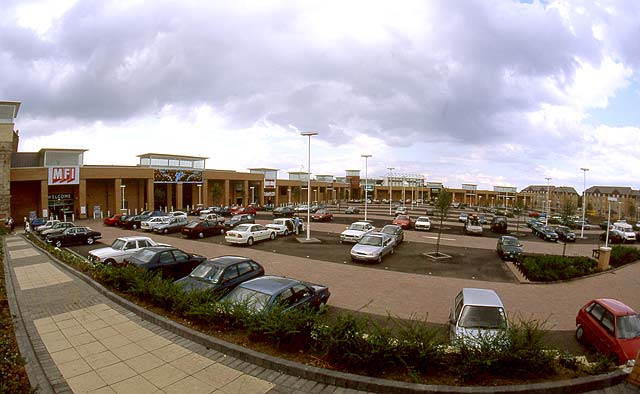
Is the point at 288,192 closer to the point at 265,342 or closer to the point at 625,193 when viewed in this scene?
the point at 265,342

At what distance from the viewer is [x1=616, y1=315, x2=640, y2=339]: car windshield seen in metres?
7.76

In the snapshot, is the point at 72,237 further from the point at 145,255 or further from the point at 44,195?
the point at 44,195

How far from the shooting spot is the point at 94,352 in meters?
6.50

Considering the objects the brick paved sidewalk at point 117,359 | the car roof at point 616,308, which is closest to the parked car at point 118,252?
the brick paved sidewalk at point 117,359

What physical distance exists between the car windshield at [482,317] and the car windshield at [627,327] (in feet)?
8.59

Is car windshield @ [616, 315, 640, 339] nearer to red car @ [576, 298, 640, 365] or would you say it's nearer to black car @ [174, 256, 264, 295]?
red car @ [576, 298, 640, 365]

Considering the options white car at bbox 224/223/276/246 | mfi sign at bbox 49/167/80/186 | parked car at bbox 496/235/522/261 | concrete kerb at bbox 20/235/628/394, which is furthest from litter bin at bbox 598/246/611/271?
mfi sign at bbox 49/167/80/186

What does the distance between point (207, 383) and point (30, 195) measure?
151 ft

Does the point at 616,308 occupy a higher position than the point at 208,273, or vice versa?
the point at 208,273

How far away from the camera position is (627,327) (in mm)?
7875

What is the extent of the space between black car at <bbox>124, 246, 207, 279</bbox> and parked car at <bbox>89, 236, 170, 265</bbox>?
2.01 meters

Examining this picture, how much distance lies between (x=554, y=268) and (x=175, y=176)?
48972mm

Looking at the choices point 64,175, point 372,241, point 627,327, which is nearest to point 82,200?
point 64,175

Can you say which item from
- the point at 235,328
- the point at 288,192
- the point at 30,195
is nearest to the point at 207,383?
the point at 235,328
